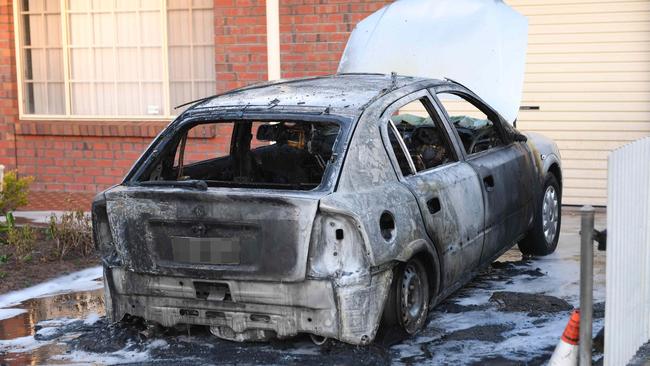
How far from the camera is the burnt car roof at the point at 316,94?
5.79 meters

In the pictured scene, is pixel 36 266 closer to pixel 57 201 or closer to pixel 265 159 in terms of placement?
pixel 265 159

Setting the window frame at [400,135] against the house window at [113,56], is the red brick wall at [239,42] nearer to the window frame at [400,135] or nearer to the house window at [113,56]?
the house window at [113,56]

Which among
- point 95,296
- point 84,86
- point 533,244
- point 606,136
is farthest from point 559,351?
point 84,86

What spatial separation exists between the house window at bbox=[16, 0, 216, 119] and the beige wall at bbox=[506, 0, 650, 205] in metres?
3.96

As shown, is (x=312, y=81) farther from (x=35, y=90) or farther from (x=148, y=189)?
(x=35, y=90)

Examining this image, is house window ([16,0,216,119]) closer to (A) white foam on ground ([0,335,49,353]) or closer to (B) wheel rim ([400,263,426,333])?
(A) white foam on ground ([0,335,49,353])

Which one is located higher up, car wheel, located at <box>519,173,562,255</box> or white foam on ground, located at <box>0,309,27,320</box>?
car wheel, located at <box>519,173,562,255</box>

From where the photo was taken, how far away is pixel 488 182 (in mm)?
6770

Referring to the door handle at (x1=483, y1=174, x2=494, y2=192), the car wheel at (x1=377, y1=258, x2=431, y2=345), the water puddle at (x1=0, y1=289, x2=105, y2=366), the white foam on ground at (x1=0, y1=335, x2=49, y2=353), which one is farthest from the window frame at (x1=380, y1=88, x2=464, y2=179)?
the white foam on ground at (x1=0, y1=335, x2=49, y2=353)

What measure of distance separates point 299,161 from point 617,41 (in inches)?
217

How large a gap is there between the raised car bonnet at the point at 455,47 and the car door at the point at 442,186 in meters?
1.76

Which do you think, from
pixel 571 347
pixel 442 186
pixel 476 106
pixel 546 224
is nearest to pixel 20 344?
pixel 442 186

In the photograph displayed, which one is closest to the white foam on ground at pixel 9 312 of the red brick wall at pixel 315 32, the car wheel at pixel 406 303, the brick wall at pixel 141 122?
the car wheel at pixel 406 303

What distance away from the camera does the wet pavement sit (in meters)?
5.48
